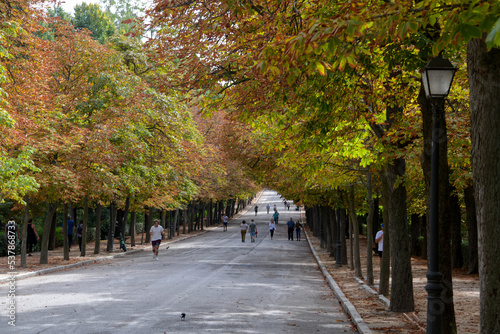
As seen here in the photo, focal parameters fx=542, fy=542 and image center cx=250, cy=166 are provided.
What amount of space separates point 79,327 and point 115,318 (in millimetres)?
1045

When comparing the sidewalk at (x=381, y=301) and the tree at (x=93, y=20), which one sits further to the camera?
the tree at (x=93, y=20)

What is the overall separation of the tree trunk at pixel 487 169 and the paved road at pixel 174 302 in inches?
173

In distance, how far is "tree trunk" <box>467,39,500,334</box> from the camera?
18.5ft

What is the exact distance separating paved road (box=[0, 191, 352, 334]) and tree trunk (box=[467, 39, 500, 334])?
4.41 m

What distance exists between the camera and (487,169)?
18.9 feet

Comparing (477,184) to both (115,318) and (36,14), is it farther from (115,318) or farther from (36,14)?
(36,14)

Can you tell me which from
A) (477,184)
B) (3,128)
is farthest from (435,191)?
(3,128)

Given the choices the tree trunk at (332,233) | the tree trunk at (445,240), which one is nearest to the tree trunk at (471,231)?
the tree trunk at (332,233)

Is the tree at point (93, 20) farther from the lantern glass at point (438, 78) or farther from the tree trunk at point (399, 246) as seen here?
the lantern glass at point (438, 78)

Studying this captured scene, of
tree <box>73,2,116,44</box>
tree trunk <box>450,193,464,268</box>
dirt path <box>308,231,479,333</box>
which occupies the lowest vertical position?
dirt path <box>308,231,479,333</box>

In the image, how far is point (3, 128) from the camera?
49.9ft

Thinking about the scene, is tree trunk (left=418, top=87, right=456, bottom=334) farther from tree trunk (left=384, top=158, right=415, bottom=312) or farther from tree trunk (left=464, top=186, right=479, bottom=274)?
tree trunk (left=464, top=186, right=479, bottom=274)

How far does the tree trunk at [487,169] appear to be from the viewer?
18.5 ft

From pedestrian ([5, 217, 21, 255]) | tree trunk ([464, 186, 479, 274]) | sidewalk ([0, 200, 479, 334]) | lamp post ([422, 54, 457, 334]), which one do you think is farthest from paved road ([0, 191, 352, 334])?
tree trunk ([464, 186, 479, 274])
